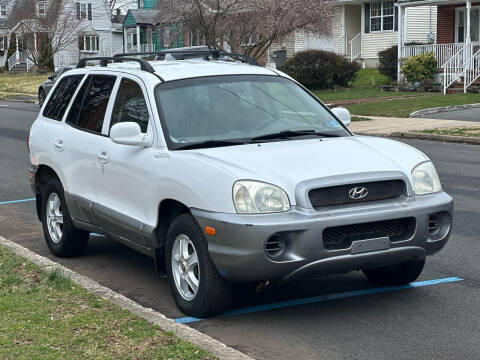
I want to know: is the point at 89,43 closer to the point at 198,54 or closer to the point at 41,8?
the point at 41,8

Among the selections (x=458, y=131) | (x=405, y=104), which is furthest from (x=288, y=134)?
(x=405, y=104)

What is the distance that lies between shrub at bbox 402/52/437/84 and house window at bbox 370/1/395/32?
10596 millimetres

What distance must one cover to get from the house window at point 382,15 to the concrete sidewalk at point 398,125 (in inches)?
875

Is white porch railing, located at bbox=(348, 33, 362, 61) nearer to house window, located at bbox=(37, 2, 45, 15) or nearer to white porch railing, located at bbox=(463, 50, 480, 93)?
white porch railing, located at bbox=(463, 50, 480, 93)

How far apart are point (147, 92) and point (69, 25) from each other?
59.5 m

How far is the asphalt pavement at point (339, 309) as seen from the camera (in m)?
5.42

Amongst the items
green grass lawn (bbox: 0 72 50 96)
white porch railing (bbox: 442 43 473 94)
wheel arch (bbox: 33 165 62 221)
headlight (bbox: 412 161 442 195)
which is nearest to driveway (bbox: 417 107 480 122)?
white porch railing (bbox: 442 43 473 94)

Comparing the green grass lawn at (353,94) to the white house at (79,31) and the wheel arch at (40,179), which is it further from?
the white house at (79,31)

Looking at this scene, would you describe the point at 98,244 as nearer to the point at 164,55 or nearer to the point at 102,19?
the point at 164,55

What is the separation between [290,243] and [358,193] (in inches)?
23.8

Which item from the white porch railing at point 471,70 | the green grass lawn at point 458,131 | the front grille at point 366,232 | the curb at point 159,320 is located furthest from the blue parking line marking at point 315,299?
the white porch railing at point 471,70

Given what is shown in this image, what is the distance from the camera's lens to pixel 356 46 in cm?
4634

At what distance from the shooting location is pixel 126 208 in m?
6.80

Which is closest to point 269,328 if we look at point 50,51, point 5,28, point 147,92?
point 147,92
